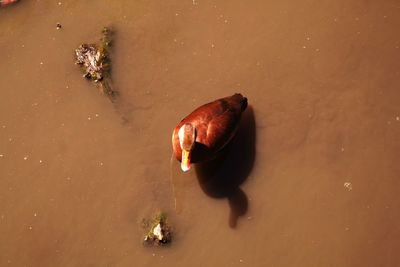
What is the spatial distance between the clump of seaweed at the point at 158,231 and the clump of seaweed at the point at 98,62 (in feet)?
6.07

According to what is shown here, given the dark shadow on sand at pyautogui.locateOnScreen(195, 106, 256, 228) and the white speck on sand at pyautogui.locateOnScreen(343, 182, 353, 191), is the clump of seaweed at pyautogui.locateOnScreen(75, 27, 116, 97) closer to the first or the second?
the dark shadow on sand at pyautogui.locateOnScreen(195, 106, 256, 228)

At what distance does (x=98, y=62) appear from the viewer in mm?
6805

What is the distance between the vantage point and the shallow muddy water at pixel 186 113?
20.4ft

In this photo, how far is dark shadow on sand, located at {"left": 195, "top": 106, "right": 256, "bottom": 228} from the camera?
6.33 meters

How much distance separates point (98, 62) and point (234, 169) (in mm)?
2456

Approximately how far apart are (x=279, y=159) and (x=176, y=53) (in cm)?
209

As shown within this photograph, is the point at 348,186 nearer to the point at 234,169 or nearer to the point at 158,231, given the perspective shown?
the point at 234,169

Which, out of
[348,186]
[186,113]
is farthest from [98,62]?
[348,186]

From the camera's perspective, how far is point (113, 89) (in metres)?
6.76

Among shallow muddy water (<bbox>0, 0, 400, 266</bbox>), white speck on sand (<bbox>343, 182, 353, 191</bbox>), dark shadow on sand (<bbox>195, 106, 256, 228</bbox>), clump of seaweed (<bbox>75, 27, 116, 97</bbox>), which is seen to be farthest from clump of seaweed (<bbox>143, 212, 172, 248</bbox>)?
white speck on sand (<bbox>343, 182, 353, 191</bbox>)

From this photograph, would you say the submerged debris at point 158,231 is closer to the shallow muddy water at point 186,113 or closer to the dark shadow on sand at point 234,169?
the shallow muddy water at point 186,113

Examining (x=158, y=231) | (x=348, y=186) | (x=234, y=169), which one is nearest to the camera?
(x=158, y=231)

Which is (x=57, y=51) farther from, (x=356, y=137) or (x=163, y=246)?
(x=356, y=137)

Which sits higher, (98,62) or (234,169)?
(98,62)
